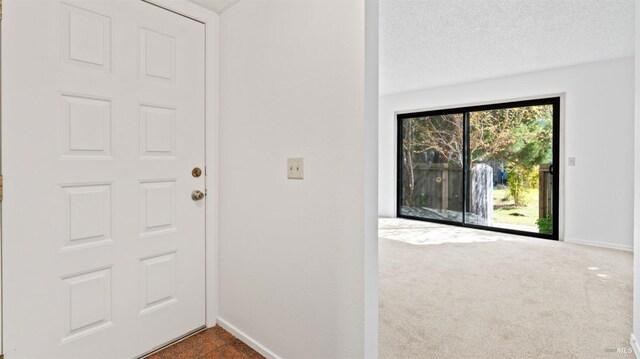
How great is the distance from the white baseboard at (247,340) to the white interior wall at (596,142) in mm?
4380

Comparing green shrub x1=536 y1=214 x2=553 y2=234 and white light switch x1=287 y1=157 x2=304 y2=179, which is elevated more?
white light switch x1=287 y1=157 x2=304 y2=179

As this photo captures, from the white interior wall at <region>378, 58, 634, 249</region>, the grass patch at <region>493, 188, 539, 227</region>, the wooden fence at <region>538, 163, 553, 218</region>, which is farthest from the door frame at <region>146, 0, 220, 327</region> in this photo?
the wooden fence at <region>538, 163, 553, 218</region>

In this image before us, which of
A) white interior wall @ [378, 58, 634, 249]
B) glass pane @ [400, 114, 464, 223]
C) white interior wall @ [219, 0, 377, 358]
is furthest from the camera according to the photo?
glass pane @ [400, 114, 464, 223]

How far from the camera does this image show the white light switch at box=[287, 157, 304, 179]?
1615 mm

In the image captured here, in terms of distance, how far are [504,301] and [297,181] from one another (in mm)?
1963

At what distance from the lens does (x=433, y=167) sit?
5.62 m

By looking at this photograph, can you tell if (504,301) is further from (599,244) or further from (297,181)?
(599,244)

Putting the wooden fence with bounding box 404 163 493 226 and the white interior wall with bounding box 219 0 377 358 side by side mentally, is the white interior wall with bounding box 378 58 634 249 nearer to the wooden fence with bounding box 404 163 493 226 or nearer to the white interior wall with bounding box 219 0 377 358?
the wooden fence with bounding box 404 163 493 226

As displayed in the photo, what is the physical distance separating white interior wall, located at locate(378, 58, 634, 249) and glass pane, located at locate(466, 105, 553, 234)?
0.82 ft

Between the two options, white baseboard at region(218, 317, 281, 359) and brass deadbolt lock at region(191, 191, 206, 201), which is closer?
white baseboard at region(218, 317, 281, 359)

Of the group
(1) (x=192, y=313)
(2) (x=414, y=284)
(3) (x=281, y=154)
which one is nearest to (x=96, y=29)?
(3) (x=281, y=154)

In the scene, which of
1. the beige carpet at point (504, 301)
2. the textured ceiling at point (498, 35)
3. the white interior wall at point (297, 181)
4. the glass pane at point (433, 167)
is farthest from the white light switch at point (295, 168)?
the glass pane at point (433, 167)

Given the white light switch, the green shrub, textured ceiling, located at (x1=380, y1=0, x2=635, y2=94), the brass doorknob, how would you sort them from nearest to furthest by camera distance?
the white light switch
the brass doorknob
textured ceiling, located at (x1=380, y1=0, x2=635, y2=94)
the green shrub

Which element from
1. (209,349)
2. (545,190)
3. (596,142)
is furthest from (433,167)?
(209,349)
